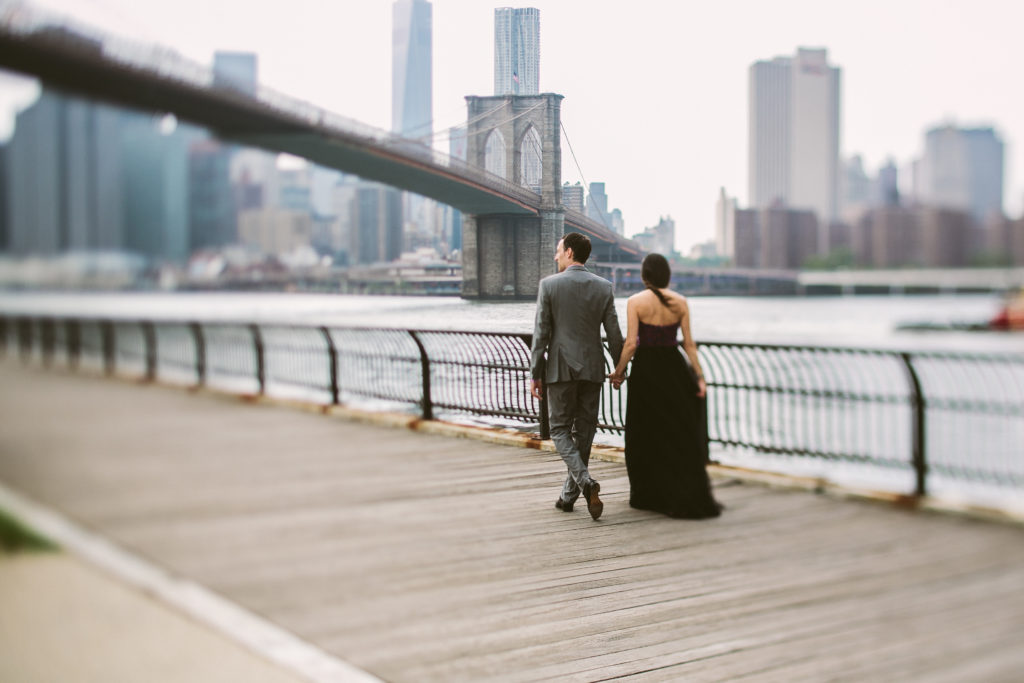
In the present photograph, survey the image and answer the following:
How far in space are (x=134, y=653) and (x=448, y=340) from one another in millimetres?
5262

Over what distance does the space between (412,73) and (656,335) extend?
21.1 inches

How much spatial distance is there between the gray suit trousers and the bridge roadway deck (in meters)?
0.07

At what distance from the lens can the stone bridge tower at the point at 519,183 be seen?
1112mm

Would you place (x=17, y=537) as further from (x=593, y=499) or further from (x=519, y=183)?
(x=519, y=183)

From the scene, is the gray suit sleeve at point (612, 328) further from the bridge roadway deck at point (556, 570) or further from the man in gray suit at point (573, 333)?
the bridge roadway deck at point (556, 570)

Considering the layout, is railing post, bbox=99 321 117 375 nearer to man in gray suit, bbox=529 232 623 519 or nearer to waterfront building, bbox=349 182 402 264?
waterfront building, bbox=349 182 402 264

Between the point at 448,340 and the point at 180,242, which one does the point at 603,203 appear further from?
the point at 180,242

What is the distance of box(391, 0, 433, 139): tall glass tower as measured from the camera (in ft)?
3.91

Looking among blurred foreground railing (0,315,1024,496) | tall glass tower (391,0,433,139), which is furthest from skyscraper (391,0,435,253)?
blurred foreground railing (0,315,1024,496)

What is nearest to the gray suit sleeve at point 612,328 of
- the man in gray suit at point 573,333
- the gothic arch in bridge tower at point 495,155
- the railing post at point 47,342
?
the man in gray suit at point 573,333


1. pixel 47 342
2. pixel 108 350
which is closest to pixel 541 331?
pixel 108 350

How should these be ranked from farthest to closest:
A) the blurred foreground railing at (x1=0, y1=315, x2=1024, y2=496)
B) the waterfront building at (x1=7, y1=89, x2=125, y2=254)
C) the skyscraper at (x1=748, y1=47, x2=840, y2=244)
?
the waterfront building at (x1=7, y1=89, x2=125, y2=254) → the blurred foreground railing at (x1=0, y1=315, x2=1024, y2=496) → the skyscraper at (x1=748, y1=47, x2=840, y2=244)

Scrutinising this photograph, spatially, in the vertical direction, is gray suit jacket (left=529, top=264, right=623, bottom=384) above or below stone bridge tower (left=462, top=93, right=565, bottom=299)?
below

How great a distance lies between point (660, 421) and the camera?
1798 mm
